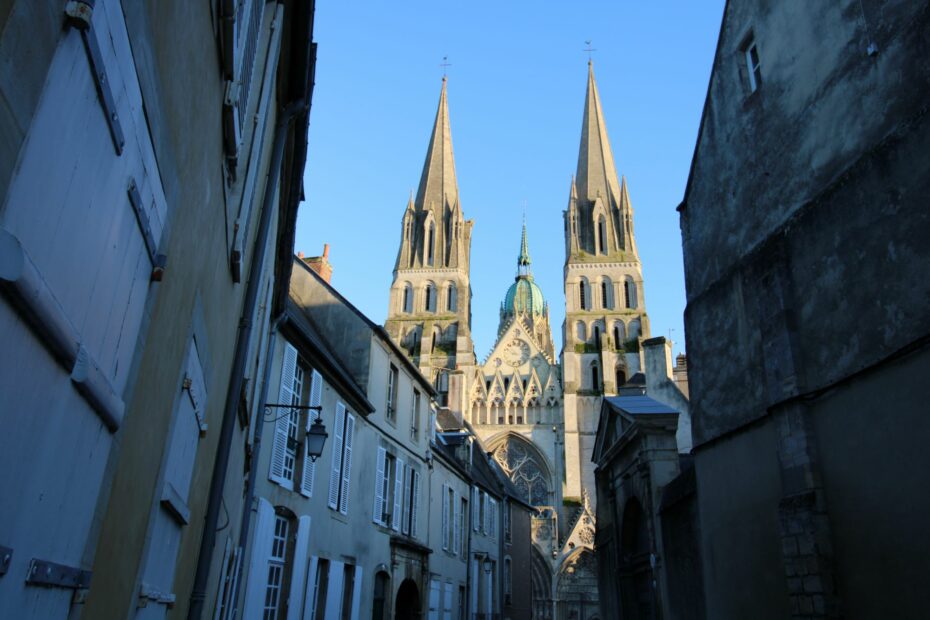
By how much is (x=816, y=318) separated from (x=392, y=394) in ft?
29.7

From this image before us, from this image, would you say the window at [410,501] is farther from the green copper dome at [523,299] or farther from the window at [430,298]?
the green copper dome at [523,299]

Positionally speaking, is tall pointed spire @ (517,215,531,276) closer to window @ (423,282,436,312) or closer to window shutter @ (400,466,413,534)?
window @ (423,282,436,312)

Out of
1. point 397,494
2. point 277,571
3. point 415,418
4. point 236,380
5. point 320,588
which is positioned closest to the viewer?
point 236,380

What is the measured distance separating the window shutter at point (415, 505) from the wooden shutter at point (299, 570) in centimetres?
547

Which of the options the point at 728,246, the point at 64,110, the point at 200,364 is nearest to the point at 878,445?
the point at 728,246

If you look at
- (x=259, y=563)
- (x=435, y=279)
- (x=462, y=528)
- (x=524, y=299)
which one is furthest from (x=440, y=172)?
(x=259, y=563)

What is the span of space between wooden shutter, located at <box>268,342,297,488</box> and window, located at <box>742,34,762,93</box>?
→ 7281 mm

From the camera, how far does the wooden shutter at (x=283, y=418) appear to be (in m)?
9.13

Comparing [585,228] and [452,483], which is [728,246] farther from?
[585,228]

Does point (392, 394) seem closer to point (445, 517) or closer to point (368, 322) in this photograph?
point (368, 322)

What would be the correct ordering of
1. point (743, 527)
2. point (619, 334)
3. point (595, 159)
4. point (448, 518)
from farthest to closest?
point (595, 159), point (619, 334), point (448, 518), point (743, 527)

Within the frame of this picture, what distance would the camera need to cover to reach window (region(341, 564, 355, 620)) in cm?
1146

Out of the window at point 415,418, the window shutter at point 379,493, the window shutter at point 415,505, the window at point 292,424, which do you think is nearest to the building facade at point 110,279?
the window at point 292,424

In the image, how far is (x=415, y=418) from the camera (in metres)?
16.2
